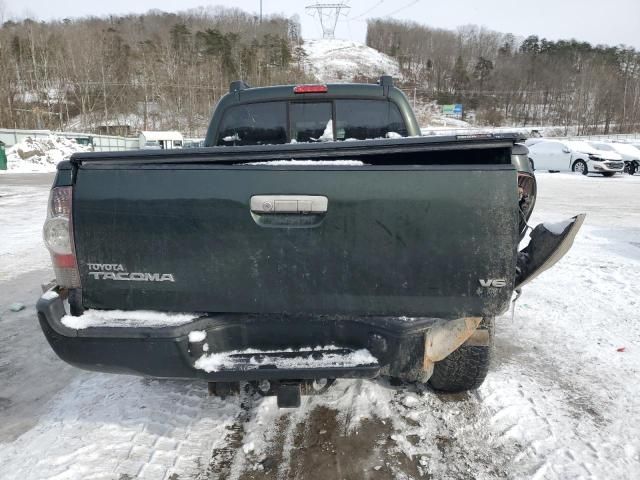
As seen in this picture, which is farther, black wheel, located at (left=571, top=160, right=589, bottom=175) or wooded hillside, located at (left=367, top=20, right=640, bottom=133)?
wooded hillside, located at (left=367, top=20, right=640, bottom=133)

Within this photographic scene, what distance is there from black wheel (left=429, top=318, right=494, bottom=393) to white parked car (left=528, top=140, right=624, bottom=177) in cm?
1963

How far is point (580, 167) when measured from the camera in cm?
2211

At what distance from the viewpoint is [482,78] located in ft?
331

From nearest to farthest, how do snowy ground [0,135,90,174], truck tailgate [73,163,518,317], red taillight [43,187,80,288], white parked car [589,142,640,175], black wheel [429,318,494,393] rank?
truck tailgate [73,163,518,317], red taillight [43,187,80,288], black wheel [429,318,494,393], white parked car [589,142,640,175], snowy ground [0,135,90,174]

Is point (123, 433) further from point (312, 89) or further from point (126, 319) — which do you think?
point (312, 89)

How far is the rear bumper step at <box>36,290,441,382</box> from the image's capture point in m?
1.91

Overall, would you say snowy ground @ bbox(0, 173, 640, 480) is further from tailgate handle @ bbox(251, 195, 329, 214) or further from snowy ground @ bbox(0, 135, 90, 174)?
snowy ground @ bbox(0, 135, 90, 174)

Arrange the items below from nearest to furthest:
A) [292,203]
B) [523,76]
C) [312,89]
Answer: [292,203] → [312,89] → [523,76]

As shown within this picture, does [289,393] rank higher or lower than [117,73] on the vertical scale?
lower

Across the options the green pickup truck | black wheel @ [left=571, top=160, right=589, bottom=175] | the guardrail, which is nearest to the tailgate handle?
the green pickup truck

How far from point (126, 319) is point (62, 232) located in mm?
502

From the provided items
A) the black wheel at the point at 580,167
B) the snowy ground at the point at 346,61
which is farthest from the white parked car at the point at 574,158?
the snowy ground at the point at 346,61

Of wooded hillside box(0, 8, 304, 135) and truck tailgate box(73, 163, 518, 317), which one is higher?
wooded hillside box(0, 8, 304, 135)

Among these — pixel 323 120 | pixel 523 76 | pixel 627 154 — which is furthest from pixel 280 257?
pixel 523 76
